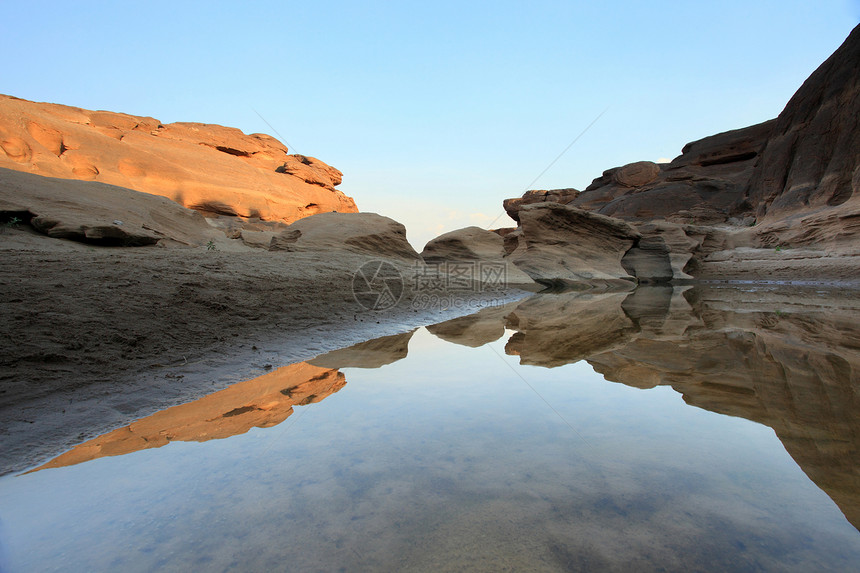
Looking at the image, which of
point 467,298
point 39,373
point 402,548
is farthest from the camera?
point 467,298

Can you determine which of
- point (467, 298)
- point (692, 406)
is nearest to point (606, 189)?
point (467, 298)

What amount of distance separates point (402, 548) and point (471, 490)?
38cm

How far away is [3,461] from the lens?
1637mm

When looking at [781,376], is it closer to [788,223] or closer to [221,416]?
[221,416]

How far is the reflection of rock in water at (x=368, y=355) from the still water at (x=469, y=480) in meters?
0.41

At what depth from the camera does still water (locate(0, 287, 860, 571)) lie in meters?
1.11

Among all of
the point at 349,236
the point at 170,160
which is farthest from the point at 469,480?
the point at 170,160

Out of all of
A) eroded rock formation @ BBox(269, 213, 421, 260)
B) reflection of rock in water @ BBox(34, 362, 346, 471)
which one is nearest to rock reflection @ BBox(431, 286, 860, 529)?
reflection of rock in water @ BBox(34, 362, 346, 471)

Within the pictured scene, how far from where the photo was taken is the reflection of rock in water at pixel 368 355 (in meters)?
3.34

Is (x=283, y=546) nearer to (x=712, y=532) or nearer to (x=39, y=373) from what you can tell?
(x=712, y=532)

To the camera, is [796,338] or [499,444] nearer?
[499,444]

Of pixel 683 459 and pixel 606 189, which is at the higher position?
pixel 606 189

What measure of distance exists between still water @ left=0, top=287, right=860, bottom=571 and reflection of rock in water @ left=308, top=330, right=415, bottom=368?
41 centimetres

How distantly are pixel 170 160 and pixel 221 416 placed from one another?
2736 cm
